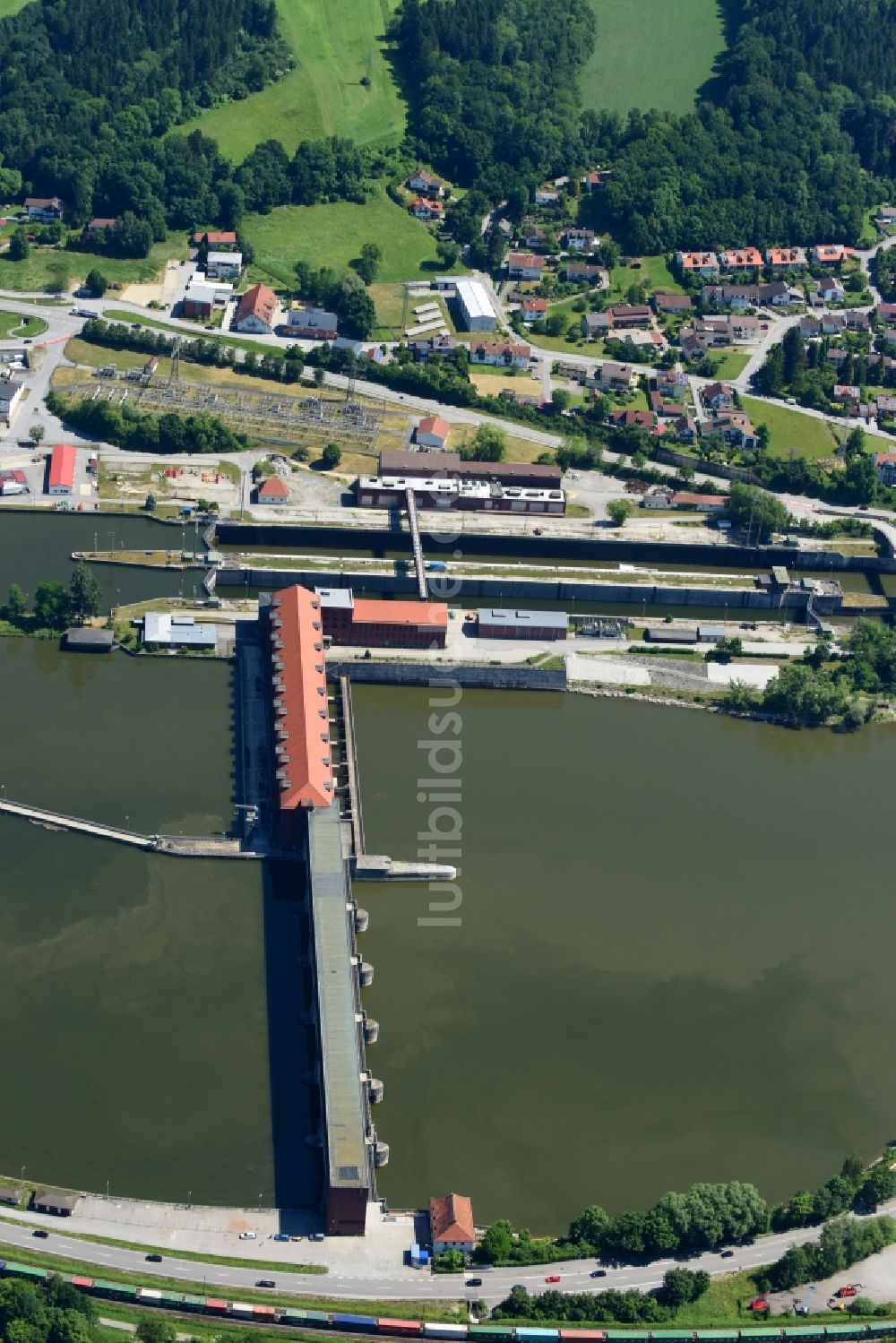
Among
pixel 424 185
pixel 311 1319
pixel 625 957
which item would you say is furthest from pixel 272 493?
pixel 311 1319

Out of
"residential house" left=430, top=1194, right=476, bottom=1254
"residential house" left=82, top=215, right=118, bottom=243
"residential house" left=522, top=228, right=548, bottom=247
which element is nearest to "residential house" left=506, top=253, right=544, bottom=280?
"residential house" left=522, top=228, right=548, bottom=247

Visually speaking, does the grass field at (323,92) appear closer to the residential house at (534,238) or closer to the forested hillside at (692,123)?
the forested hillside at (692,123)

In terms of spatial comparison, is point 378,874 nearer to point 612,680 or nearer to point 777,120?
point 612,680

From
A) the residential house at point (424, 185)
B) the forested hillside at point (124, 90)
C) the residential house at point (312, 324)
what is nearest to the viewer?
the residential house at point (312, 324)

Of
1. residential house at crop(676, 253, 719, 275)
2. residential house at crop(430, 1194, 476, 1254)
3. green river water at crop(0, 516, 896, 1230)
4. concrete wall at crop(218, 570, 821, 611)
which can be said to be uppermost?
residential house at crop(676, 253, 719, 275)

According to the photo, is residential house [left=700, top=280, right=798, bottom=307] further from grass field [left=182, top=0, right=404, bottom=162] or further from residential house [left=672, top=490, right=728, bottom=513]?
grass field [left=182, top=0, right=404, bottom=162]

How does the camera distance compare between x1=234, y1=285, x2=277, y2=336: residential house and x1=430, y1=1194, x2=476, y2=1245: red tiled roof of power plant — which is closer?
x1=430, y1=1194, x2=476, y2=1245: red tiled roof of power plant

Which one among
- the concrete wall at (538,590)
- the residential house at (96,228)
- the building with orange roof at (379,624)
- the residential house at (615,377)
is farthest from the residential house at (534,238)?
the building with orange roof at (379,624)

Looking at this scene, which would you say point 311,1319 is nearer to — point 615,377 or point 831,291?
point 615,377
